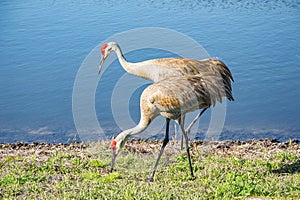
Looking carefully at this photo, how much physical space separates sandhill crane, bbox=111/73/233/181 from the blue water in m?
2.06

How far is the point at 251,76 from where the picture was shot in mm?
10586

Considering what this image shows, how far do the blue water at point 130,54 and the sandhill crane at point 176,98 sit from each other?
206 cm

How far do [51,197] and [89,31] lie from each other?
8.09m

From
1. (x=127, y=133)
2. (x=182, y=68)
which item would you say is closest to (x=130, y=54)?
(x=182, y=68)

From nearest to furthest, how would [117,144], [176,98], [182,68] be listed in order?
[176,98], [117,144], [182,68]

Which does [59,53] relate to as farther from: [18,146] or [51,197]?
[51,197]

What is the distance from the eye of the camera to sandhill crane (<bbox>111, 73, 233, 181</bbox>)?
655 cm

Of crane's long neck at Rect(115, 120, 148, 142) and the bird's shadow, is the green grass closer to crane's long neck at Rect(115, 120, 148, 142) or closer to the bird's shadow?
the bird's shadow

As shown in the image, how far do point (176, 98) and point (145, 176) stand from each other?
3.32 feet

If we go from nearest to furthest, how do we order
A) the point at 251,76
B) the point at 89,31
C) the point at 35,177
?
the point at 35,177, the point at 251,76, the point at 89,31

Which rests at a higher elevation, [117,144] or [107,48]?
[107,48]

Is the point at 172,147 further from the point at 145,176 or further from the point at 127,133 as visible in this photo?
the point at 127,133

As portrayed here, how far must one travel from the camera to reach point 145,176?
6.70m

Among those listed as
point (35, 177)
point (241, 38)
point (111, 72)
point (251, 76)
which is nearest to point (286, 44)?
point (241, 38)
